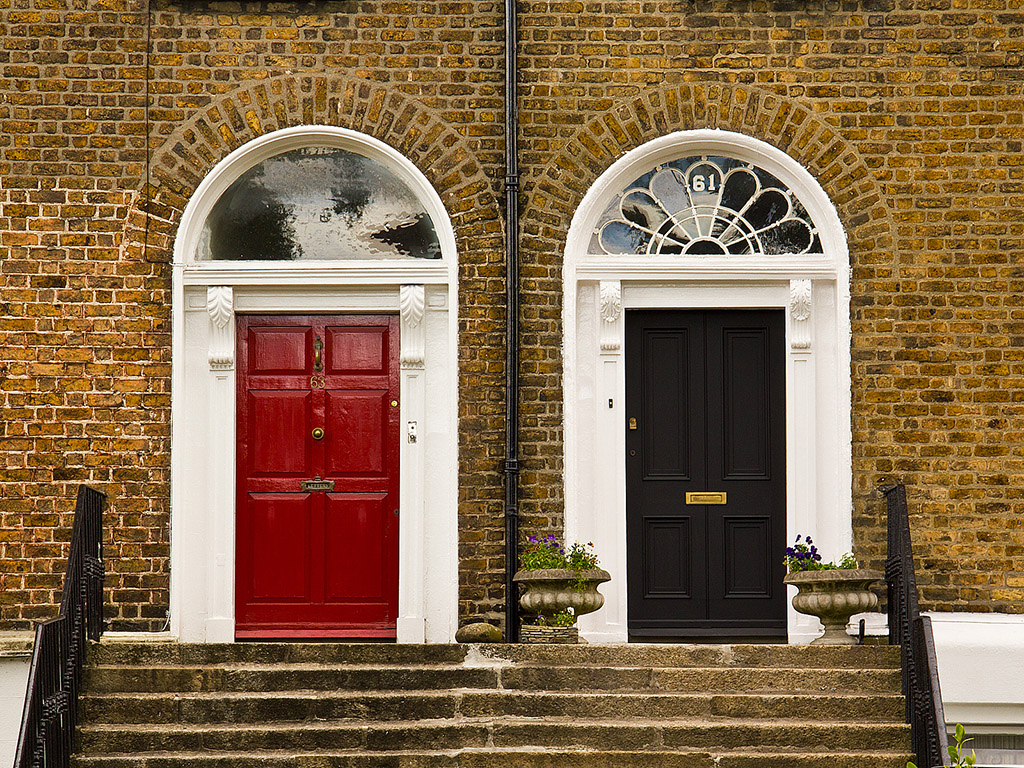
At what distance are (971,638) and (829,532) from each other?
1.07 metres

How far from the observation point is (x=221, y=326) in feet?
27.7

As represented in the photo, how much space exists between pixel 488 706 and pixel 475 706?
69 mm

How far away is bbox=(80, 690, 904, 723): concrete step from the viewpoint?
268 inches

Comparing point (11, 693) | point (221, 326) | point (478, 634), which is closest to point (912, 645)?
point (478, 634)

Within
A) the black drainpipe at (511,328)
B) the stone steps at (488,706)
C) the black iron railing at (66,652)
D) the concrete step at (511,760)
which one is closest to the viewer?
Answer: the black iron railing at (66,652)

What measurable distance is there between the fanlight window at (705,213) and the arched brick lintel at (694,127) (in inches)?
9.9

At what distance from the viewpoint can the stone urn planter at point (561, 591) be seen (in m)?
7.59

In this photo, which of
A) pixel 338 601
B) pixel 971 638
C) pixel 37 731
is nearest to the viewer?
pixel 37 731

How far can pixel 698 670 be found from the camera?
275 inches

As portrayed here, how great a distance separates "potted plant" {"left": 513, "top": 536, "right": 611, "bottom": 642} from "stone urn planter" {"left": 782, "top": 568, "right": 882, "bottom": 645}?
1.19m

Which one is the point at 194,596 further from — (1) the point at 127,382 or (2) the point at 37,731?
(2) the point at 37,731

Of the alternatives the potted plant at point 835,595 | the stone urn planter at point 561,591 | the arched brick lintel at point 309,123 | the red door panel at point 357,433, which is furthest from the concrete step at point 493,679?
the arched brick lintel at point 309,123

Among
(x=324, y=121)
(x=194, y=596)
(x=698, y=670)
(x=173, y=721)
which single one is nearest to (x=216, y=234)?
(x=324, y=121)

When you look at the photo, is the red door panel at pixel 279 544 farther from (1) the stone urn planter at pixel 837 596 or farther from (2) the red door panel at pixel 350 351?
(1) the stone urn planter at pixel 837 596
